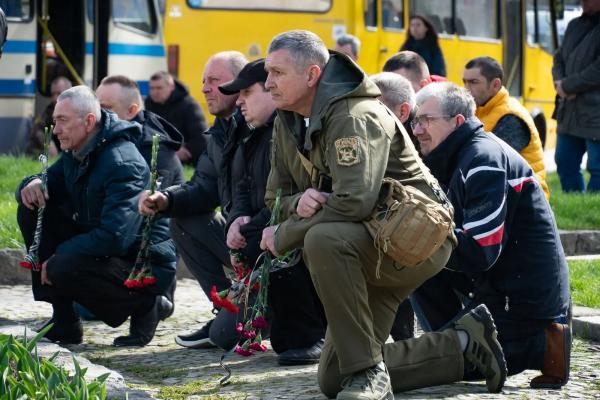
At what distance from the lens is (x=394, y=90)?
22.0 ft

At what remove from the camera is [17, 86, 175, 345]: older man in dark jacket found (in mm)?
6723

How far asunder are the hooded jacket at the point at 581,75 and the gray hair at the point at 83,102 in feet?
18.1

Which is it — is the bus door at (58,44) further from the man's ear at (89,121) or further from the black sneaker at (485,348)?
the black sneaker at (485,348)


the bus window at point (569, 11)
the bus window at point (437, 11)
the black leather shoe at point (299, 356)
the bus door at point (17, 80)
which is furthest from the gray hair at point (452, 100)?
the bus window at point (569, 11)

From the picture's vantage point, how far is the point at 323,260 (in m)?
4.99

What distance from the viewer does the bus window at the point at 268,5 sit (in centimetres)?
1523

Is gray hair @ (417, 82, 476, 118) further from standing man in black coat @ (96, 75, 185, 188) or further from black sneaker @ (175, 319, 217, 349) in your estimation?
standing man in black coat @ (96, 75, 185, 188)

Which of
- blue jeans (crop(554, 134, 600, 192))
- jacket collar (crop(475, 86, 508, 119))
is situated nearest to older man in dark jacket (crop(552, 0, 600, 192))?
blue jeans (crop(554, 134, 600, 192))

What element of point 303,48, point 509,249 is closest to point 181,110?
point 509,249

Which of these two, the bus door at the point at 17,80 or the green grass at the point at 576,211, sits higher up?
the bus door at the point at 17,80

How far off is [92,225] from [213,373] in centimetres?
116

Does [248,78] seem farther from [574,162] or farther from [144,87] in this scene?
[144,87]

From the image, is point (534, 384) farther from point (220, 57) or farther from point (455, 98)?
point (220, 57)

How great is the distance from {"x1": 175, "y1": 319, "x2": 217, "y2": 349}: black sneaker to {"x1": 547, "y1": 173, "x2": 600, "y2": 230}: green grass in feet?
13.1
